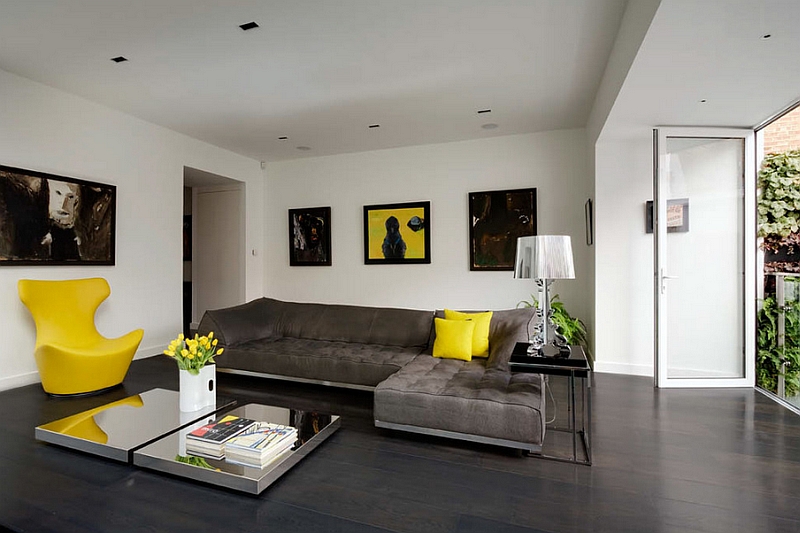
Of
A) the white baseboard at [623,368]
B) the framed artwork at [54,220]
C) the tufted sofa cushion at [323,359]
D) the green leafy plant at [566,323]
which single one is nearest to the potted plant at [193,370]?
the tufted sofa cushion at [323,359]

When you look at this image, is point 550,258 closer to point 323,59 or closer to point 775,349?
point 323,59

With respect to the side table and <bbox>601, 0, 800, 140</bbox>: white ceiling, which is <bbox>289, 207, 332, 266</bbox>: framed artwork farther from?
the side table

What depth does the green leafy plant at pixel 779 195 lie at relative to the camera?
361 centimetres

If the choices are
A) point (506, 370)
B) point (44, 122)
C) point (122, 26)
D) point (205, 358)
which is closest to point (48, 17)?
point (122, 26)

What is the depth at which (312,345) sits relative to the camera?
13.5 feet

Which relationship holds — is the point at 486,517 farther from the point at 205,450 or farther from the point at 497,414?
the point at 205,450

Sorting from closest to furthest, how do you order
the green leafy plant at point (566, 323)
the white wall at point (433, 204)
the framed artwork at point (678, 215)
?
the framed artwork at point (678, 215) < the green leafy plant at point (566, 323) < the white wall at point (433, 204)

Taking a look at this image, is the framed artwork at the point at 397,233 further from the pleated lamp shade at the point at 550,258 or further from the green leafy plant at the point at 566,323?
the pleated lamp shade at the point at 550,258

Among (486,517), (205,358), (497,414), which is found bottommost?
(486,517)

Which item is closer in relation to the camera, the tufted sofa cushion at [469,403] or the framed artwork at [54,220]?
the tufted sofa cushion at [469,403]

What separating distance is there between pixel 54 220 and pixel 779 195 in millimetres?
6794

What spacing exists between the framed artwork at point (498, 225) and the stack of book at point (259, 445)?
378 centimetres

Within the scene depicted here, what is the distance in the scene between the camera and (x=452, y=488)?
210 centimetres

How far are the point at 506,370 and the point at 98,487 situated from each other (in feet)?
8.49
